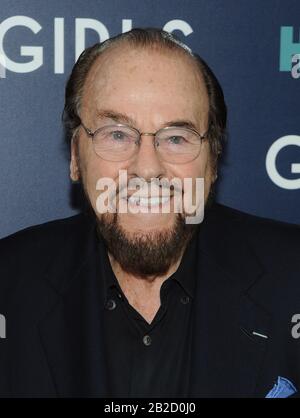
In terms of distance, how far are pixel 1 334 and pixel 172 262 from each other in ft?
1.44

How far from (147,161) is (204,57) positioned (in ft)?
2.01

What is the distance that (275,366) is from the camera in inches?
63.8

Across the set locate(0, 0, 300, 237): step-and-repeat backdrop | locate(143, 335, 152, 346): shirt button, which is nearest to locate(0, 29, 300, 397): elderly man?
locate(143, 335, 152, 346): shirt button

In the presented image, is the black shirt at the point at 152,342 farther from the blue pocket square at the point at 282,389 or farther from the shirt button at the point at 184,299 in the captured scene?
the blue pocket square at the point at 282,389

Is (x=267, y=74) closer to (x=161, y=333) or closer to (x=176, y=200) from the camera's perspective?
(x=176, y=200)

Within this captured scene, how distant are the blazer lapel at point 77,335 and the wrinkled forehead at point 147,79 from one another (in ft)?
1.34

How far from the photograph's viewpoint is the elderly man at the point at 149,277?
1.60 m

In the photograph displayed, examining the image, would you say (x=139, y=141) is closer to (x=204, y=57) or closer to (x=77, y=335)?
(x=77, y=335)

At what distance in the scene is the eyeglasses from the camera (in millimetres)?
1619

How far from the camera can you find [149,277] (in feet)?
5.74

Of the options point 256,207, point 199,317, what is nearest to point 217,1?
point 256,207

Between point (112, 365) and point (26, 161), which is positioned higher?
point (26, 161)

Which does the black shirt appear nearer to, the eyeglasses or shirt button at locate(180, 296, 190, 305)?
shirt button at locate(180, 296, 190, 305)

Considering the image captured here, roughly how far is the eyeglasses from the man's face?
1cm
